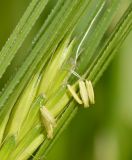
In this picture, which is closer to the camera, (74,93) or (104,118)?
(74,93)

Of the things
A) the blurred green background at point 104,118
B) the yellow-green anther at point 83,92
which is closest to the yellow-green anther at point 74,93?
the yellow-green anther at point 83,92

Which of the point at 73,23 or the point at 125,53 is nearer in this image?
the point at 73,23

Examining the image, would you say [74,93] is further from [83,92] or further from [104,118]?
[104,118]

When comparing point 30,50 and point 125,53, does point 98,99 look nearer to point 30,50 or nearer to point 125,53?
point 125,53

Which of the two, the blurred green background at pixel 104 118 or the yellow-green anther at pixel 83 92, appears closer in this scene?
the yellow-green anther at pixel 83 92

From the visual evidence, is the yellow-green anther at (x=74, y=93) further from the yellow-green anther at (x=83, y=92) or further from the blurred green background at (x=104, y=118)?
the blurred green background at (x=104, y=118)

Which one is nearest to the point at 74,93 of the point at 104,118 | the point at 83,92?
the point at 83,92

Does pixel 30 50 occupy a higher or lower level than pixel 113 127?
higher

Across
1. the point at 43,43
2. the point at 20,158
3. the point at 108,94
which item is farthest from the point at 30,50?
the point at 108,94
